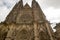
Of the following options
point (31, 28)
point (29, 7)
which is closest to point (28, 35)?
point (31, 28)

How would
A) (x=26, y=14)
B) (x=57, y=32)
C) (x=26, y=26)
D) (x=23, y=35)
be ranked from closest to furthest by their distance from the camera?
(x=23, y=35), (x=26, y=26), (x=57, y=32), (x=26, y=14)

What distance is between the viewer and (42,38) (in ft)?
77.3

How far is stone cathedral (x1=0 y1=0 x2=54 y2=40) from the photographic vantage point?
2367 centimetres

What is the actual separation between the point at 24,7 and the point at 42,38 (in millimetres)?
9757

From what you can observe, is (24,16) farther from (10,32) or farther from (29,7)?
(10,32)

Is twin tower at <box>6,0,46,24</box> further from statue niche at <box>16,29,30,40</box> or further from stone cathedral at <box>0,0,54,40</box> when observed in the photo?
statue niche at <box>16,29,30,40</box>

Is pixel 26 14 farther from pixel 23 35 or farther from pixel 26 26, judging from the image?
pixel 23 35

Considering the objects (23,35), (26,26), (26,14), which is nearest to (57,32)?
(26,26)

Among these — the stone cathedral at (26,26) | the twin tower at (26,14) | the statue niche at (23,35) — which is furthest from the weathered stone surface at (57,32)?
the statue niche at (23,35)

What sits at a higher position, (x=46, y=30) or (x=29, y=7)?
(x=29, y=7)

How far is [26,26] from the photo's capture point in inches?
998

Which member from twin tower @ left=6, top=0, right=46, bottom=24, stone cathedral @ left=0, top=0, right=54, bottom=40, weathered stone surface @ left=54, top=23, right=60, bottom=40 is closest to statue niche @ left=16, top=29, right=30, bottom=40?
stone cathedral @ left=0, top=0, right=54, bottom=40

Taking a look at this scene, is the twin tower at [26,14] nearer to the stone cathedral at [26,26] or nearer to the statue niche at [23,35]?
the stone cathedral at [26,26]

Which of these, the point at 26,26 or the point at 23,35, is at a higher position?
the point at 26,26
